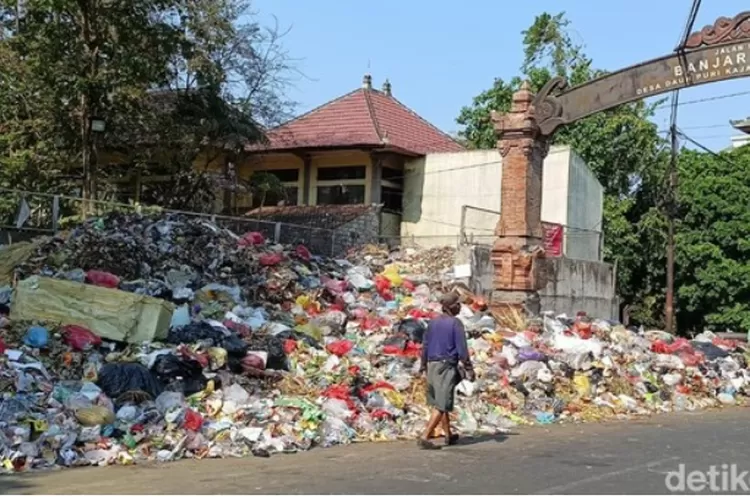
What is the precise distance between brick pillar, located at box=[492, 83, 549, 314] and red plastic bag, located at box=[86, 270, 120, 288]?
6.34m

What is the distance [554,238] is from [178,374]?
1417 centimetres

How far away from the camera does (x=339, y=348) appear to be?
1205cm

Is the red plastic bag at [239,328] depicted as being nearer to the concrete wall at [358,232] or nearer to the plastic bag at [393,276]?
the plastic bag at [393,276]

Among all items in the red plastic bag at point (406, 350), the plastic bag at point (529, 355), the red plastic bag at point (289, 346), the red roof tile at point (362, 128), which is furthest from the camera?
the red roof tile at point (362, 128)

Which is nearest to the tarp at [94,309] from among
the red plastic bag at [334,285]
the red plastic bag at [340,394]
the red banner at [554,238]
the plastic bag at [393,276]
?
the red plastic bag at [340,394]

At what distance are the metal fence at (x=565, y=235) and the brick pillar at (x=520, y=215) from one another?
Result: 590 cm

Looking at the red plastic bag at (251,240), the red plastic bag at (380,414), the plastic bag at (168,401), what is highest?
the red plastic bag at (251,240)

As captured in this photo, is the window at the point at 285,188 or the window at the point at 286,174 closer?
the window at the point at 285,188

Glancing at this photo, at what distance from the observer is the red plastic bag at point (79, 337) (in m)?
10.0

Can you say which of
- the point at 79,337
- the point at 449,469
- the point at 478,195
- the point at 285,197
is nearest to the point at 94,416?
the point at 79,337

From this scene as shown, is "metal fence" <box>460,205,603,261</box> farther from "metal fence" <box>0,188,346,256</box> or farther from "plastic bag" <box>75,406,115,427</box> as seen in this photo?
"plastic bag" <box>75,406,115,427</box>

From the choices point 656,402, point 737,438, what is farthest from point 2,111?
point 737,438

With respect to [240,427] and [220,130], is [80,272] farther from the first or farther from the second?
[220,130]

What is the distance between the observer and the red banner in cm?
2173
